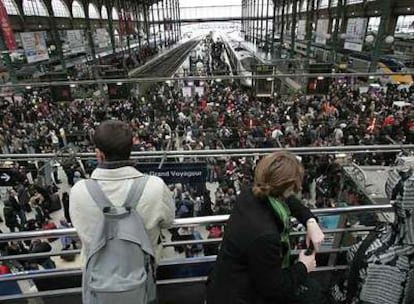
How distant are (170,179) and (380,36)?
18470mm

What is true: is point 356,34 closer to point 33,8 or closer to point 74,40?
point 74,40

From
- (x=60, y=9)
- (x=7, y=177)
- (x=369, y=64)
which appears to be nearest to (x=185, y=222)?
(x=7, y=177)

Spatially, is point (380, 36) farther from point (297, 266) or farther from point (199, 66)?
point (297, 266)

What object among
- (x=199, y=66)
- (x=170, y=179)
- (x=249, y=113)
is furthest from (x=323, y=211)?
(x=199, y=66)

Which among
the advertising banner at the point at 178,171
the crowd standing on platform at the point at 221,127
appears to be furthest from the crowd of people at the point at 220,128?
the advertising banner at the point at 178,171

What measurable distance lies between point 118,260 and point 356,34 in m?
20.2

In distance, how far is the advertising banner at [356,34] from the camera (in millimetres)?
17453

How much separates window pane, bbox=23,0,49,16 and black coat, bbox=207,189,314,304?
124 feet

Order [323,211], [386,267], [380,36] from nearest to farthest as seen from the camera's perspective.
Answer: [386,267], [323,211], [380,36]

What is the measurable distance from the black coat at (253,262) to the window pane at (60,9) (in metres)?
44.2

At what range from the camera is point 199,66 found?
108ft

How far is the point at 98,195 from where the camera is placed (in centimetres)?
154

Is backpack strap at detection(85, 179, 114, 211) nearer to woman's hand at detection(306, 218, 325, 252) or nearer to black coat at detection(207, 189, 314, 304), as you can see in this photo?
black coat at detection(207, 189, 314, 304)

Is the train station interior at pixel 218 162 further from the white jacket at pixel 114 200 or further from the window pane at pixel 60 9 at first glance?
the window pane at pixel 60 9
